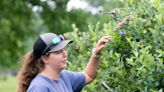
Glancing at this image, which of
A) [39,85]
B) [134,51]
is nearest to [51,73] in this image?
[39,85]

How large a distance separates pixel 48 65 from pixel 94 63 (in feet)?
1.67

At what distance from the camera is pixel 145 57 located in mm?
3760

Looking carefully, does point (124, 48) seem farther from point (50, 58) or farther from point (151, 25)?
point (50, 58)

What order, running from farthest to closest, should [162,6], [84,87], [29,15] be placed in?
1. [29,15]
2. [84,87]
3. [162,6]

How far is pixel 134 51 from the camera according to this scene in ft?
12.9

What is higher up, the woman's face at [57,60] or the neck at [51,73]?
the woman's face at [57,60]

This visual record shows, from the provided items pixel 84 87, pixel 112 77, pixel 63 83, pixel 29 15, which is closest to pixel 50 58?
pixel 63 83

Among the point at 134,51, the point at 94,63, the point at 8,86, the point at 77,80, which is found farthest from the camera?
the point at 8,86

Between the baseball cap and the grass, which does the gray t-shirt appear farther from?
the grass

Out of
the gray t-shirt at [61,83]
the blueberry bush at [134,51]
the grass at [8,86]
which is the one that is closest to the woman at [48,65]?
the gray t-shirt at [61,83]

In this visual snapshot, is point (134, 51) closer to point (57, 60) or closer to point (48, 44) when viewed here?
point (57, 60)

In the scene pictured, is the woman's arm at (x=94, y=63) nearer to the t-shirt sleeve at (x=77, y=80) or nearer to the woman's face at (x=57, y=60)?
the t-shirt sleeve at (x=77, y=80)

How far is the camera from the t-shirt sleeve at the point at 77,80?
495 centimetres

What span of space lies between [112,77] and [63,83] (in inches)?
20.1
